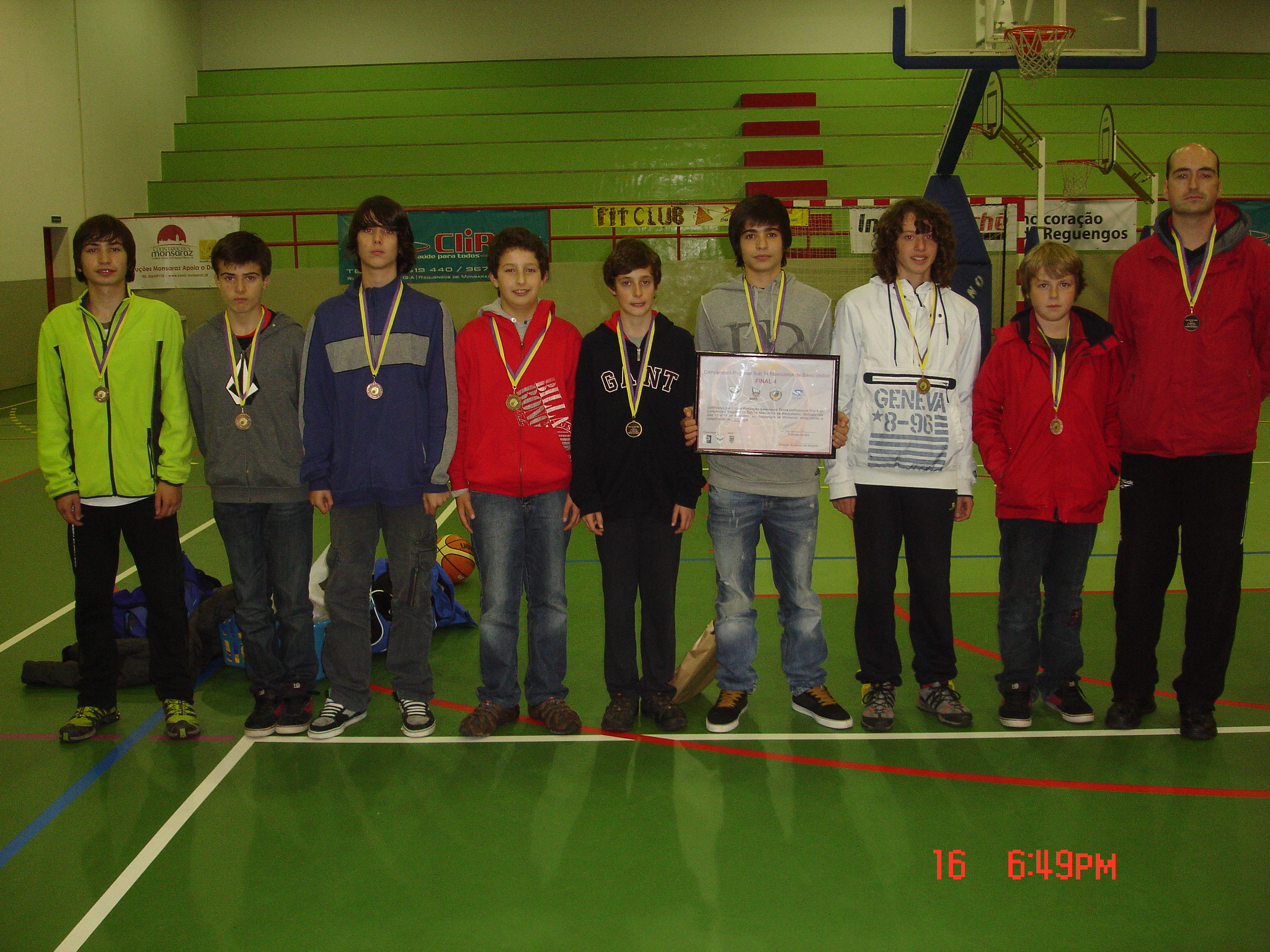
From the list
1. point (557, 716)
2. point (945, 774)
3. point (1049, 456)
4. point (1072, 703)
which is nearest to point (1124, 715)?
point (1072, 703)

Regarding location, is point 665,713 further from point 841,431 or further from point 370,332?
point 370,332

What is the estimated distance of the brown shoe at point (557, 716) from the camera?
3678 millimetres

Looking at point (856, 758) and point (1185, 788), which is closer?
point (1185, 788)

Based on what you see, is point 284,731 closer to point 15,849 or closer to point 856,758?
point 15,849

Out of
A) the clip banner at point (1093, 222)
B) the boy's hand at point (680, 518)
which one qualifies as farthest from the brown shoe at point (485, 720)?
the clip banner at point (1093, 222)

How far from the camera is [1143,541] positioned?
3672 millimetres

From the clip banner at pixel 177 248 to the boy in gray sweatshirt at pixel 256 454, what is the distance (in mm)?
11773

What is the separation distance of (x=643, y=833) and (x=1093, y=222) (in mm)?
13594

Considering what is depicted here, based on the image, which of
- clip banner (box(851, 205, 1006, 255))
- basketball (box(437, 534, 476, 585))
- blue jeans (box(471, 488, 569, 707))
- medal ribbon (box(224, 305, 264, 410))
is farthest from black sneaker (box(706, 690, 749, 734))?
clip banner (box(851, 205, 1006, 255))

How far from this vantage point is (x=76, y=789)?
3350 millimetres

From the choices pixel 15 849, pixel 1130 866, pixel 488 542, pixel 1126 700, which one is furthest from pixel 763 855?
pixel 15 849

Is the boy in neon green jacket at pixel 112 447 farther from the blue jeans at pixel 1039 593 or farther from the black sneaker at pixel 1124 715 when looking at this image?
the black sneaker at pixel 1124 715

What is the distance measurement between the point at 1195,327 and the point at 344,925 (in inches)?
131

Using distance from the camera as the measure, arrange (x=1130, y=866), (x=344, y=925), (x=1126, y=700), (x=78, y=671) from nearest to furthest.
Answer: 1. (x=344, y=925)
2. (x=1130, y=866)
3. (x=1126, y=700)
4. (x=78, y=671)
